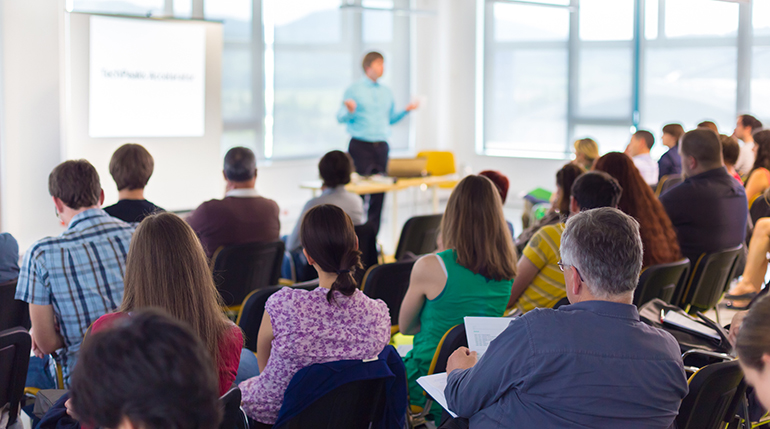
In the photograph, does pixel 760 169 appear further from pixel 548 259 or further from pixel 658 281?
pixel 548 259

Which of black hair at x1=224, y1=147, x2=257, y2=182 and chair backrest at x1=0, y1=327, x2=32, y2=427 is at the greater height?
black hair at x1=224, y1=147, x2=257, y2=182

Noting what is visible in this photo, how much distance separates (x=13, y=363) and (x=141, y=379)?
142 centimetres

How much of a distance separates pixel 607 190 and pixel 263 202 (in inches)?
73.7

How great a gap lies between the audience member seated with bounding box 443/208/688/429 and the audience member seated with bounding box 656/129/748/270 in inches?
98.6

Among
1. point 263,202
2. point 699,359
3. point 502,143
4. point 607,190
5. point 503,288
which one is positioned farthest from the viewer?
point 502,143

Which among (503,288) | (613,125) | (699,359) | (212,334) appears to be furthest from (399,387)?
(613,125)

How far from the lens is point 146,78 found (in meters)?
5.95

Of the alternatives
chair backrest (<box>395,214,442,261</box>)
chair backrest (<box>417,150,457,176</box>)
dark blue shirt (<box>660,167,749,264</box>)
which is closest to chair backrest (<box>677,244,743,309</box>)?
dark blue shirt (<box>660,167,749,264</box>)

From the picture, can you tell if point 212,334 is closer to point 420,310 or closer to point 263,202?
point 420,310

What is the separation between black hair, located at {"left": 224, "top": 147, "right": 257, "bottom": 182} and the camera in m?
3.87

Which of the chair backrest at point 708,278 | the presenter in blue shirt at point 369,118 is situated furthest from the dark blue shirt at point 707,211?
the presenter in blue shirt at point 369,118

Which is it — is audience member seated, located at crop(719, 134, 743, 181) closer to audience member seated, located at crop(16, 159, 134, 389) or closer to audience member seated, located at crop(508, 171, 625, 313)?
audience member seated, located at crop(508, 171, 625, 313)

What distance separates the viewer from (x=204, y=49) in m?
6.39

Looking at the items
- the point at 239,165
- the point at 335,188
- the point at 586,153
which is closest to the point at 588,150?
the point at 586,153
